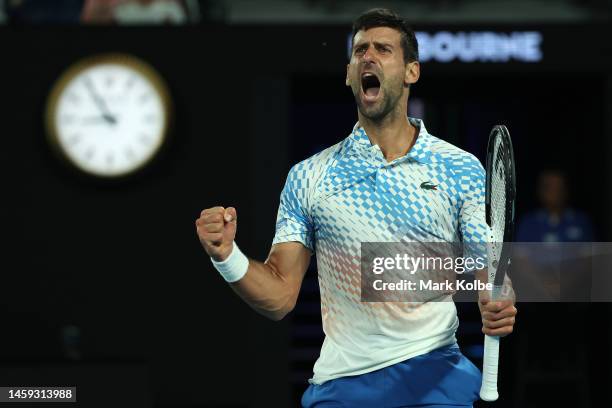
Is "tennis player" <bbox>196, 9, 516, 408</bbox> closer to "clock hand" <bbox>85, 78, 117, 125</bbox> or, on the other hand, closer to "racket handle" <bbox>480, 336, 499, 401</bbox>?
"racket handle" <bbox>480, 336, 499, 401</bbox>

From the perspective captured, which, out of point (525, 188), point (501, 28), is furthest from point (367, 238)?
point (525, 188)

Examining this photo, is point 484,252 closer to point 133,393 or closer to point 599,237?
point 133,393

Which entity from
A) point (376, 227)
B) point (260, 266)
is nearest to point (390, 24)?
point (376, 227)

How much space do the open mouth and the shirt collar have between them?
0.36ft

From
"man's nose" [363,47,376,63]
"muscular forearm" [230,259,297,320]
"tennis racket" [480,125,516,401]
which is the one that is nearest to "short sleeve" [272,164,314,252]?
"muscular forearm" [230,259,297,320]

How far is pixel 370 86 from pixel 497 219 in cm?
52

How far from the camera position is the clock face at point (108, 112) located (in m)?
6.36

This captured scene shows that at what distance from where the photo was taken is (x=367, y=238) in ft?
9.78

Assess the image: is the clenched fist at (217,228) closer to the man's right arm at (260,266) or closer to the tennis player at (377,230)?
the man's right arm at (260,266)

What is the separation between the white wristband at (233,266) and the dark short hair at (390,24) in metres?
0.74

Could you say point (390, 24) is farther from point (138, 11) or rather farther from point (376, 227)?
point (138, 11)

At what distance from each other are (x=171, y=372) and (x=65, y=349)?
2.05ft

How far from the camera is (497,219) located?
9.20 feet

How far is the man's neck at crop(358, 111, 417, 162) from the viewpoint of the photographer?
3078 millimetres
